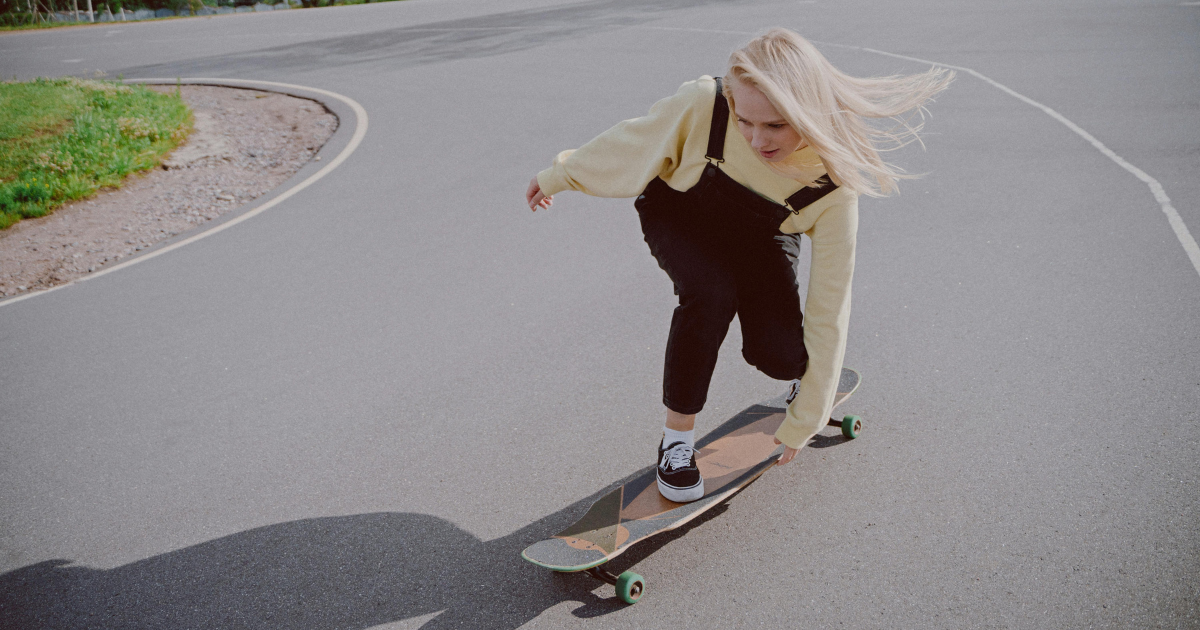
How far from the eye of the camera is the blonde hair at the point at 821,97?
7.38ft

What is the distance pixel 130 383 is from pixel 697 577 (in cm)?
337

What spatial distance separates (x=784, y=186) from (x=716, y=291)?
438 millimetres

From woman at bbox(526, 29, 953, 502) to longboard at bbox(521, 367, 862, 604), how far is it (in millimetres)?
108

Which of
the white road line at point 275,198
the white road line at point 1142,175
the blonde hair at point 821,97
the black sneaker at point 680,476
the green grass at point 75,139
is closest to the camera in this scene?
the blonde hair at point 821,97

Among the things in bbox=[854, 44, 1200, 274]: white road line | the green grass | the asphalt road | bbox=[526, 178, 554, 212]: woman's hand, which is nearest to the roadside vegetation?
the green grass

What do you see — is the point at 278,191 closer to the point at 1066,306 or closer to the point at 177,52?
the point at 1066,306

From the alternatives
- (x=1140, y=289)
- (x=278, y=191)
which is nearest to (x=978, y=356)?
(x=1140, y=289)

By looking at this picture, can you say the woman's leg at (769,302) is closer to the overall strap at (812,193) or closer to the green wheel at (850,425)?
the overall strap at (812,193)

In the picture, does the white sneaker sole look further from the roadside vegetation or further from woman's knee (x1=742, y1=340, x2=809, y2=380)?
the roadside vegetation

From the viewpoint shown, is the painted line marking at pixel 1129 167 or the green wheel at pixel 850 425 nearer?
the green wheel at pixel 850 425

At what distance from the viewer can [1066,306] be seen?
4.42 m

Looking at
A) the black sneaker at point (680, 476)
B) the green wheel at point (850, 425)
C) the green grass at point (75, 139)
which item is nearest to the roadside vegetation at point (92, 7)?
the green grass at point (75, 139)

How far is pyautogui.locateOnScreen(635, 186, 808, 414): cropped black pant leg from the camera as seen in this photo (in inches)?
107

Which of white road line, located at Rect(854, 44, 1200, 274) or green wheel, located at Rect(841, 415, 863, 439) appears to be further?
white road line, located at Rect(854, 44, 1200, 274)
